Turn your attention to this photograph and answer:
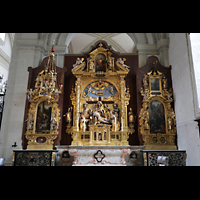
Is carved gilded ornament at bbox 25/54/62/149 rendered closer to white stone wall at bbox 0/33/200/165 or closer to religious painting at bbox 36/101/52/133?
religious painting at bbox 36/101/52/133

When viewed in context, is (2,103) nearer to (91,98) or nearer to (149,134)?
(91,98)

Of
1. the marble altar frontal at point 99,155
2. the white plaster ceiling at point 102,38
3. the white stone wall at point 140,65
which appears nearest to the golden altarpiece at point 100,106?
the white stone wall at point 140,65

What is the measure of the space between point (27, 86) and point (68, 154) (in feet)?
13.2

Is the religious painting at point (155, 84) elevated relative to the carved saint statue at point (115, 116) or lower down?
elevated

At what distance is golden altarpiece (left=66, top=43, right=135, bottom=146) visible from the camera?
943 cm

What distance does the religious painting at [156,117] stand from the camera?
953 centimetres

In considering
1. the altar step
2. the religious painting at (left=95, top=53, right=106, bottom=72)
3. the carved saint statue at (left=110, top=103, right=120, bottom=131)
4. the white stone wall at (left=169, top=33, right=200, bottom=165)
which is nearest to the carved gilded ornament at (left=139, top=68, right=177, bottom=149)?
the white stone wall at (left=169, top=33, right=200, bottom=165)

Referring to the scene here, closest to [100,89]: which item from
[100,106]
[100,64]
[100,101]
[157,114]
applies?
[100,101]

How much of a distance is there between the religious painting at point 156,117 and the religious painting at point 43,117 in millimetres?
4884

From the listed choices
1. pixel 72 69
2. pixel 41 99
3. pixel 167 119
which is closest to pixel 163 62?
pixel 167 119

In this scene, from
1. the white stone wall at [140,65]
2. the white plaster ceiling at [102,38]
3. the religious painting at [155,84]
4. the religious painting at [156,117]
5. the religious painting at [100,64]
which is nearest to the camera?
the white stone wall at [140,65]

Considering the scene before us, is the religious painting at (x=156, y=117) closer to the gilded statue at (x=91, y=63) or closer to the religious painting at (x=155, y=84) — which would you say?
the religious painting at (x=155, y=84)

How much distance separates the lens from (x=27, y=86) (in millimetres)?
10094

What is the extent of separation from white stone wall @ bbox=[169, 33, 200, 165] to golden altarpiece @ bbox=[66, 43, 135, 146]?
Answer: 2.27 meters
